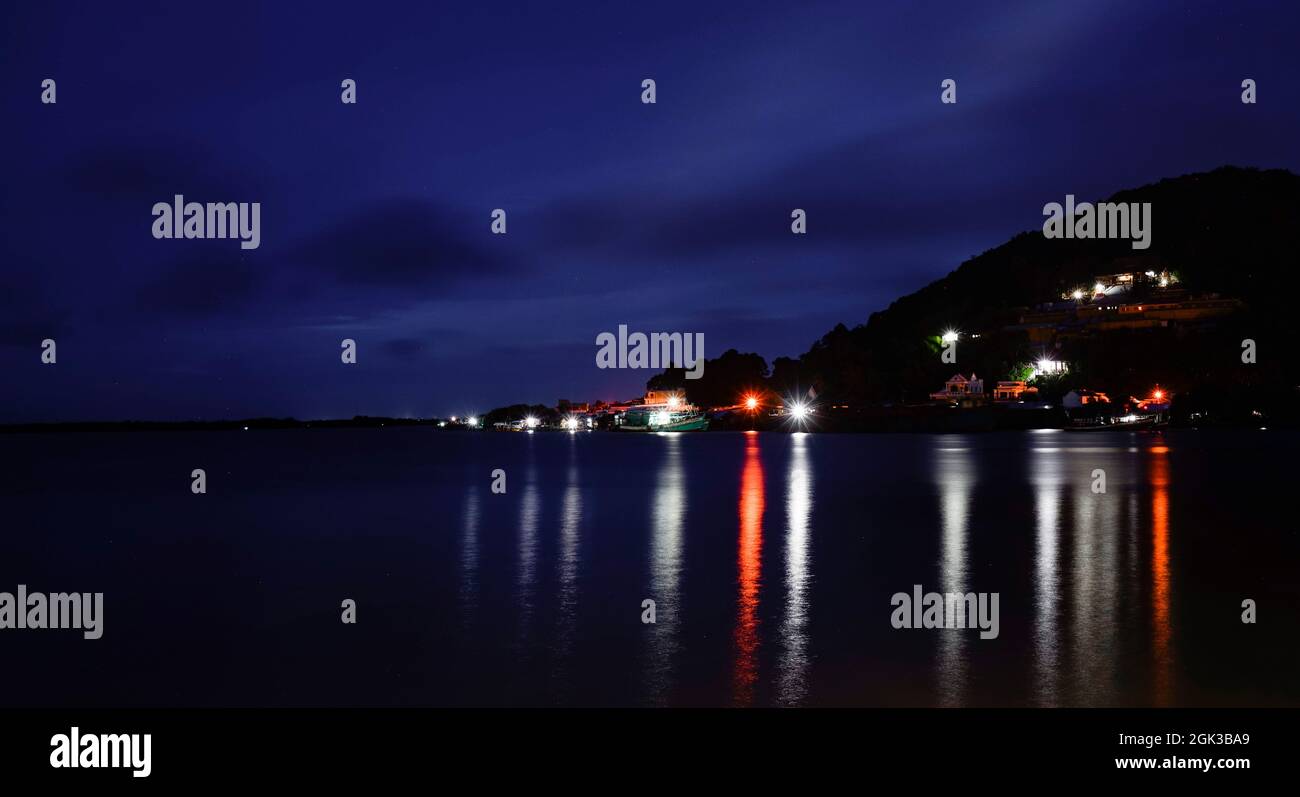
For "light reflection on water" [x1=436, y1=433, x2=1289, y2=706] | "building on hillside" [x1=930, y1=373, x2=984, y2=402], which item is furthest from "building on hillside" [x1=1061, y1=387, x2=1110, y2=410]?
"light reflection on water" [x1=436, y1=433, x2=1289, y2=706]

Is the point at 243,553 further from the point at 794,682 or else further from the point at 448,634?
the point at 794,682

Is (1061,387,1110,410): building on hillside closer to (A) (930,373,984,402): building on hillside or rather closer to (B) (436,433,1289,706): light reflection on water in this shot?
(A) (930,373,984,402): building on hillside

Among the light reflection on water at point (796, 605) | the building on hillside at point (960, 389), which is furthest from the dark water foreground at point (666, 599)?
the building on hillside at point (960, 389)

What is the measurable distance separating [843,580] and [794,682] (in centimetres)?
843

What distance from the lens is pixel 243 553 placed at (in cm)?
2566

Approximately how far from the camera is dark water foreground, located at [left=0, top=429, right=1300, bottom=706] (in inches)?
465

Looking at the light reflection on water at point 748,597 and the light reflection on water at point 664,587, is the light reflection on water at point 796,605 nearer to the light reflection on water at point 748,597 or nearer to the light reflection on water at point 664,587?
the light reflection on water at point 748,597

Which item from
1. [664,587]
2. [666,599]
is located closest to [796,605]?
[666,599]

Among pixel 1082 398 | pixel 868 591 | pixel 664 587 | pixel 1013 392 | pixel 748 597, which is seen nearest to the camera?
pixel 748 597

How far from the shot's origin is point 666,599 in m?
17.7

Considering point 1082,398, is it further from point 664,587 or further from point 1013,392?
point 664,587

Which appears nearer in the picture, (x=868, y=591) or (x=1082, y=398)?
(x=868, y=591)
